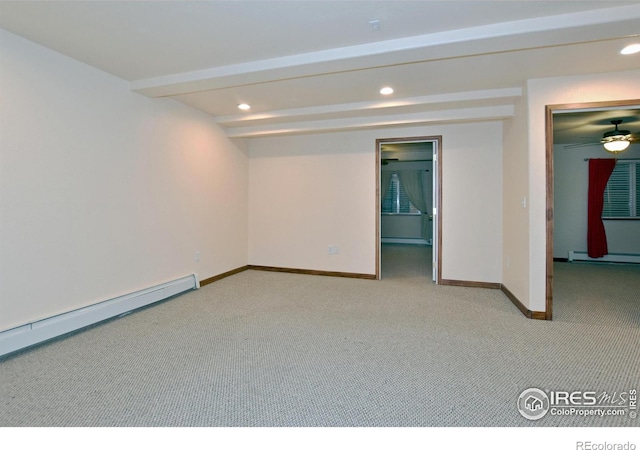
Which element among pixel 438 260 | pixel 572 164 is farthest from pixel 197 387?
pixel 572 164

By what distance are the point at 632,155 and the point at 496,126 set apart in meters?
4.26

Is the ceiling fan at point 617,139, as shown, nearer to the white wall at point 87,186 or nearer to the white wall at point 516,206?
the white wall at point 516,206

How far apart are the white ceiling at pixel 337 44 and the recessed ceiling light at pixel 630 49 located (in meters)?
0.05

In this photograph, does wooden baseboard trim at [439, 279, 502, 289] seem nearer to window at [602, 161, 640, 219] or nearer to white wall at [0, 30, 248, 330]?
white wall at [0, 30, 248, 330]

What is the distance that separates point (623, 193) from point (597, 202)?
601mm

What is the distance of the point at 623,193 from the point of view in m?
6.41

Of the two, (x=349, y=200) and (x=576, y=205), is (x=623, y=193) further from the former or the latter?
(x=349, y=200)

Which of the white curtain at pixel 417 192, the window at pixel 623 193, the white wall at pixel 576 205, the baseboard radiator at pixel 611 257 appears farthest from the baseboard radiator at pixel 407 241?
the window at pixel 623 193

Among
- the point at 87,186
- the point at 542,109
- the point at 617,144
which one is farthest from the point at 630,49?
the point at 87,186

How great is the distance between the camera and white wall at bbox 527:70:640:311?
2984 millimetres

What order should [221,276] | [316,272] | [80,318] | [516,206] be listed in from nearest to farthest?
1. [80,318]
2. [516,206]
3. [221,276]
4. [316,272]

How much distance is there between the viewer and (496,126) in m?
4.30

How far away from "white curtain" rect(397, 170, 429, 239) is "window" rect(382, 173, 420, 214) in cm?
17
